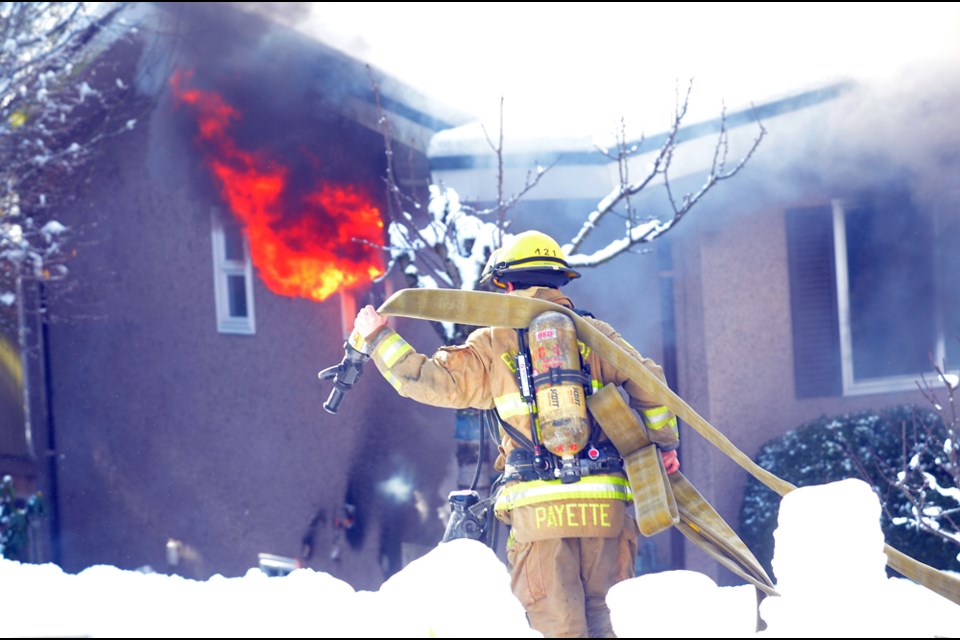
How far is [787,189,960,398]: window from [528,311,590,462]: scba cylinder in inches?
137

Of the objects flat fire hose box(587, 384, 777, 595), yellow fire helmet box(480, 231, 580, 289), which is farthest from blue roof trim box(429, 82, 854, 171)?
flat fire hose box(587, 384, 777, 595)

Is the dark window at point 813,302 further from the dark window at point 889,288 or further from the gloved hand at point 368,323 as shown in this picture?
the gloved hand at point 368,323

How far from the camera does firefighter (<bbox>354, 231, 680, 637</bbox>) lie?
143 inches

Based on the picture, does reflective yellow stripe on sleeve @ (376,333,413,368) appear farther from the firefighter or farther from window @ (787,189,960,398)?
window @ (787,189,960,398)

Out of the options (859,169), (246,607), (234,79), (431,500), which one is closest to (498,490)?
(246,607)

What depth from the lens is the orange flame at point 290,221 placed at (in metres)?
7.04

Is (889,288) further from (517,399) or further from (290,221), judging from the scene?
(290,221)

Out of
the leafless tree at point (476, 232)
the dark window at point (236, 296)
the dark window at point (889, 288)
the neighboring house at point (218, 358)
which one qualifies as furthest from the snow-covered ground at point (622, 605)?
the dark window at point (236, 296)

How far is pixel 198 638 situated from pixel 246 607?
0.17 metres

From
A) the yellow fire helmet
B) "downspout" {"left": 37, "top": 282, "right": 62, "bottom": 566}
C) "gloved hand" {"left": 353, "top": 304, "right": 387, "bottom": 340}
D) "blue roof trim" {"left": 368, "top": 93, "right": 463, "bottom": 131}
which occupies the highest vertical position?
"blue roof trim" {"left": 368, "top": 93, "right": 463, "bottom": 131}

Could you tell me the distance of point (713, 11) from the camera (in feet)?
31.6

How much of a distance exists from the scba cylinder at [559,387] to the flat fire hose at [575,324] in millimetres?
91

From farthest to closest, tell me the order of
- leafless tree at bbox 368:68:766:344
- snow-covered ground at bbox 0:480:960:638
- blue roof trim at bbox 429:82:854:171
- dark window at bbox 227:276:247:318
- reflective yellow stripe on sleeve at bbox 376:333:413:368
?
dark window at bbox 227:276:247:318 < blue roof trim at bbox 429:82:854:171 < leafless tree at bbox 368:68:766:344 < reflective yellow stripe on sleeve at bbox 376:333:413:368 < snow-covered ground at bbox 0:480:960:638

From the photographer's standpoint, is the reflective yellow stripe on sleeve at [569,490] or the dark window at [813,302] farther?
the dark window at [813,302]
